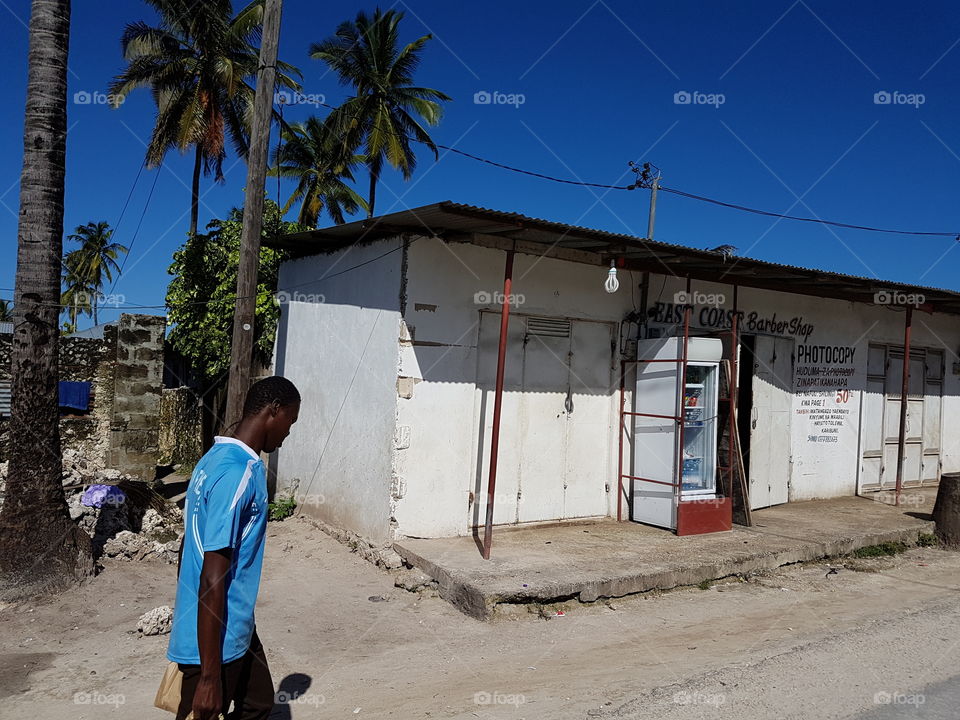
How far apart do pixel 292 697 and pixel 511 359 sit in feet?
14.3

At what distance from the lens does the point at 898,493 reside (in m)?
10.6

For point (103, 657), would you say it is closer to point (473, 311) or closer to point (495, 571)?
point (495, 571)

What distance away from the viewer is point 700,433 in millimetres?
8289

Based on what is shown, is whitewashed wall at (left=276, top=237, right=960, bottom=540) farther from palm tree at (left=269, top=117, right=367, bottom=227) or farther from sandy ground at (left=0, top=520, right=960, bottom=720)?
palm tree at (left=269, top=117, right=367, bottom=227)

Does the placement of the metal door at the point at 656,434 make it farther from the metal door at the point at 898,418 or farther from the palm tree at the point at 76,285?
the palm tree at the point at 76,285

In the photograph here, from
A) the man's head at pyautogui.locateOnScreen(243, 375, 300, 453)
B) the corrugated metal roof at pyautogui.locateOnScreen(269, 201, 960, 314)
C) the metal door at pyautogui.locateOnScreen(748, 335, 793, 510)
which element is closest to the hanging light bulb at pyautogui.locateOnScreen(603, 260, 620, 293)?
the corrugated metal roof at pyautogui.locateOnScreen(269, 201, 960, 314)

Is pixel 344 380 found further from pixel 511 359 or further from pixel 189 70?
pixel 189 70

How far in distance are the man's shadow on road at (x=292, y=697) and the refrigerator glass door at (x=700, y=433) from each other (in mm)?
5111

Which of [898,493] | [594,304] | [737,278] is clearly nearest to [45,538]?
[594,304]

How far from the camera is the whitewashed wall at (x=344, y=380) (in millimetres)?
7230

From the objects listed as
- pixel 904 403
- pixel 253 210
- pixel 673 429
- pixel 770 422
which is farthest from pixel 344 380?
pixel 904 403

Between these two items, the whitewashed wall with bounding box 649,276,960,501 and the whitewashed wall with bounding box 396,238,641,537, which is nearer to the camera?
the whitewashed wall with bounding box 396,238,641,537

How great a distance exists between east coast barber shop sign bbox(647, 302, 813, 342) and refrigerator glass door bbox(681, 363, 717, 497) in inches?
34.7

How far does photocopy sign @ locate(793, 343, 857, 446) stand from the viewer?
10508 mm
